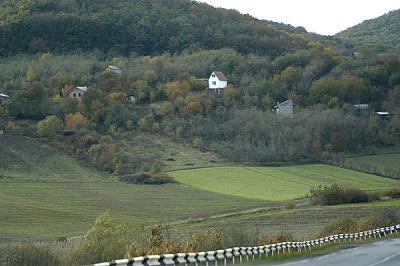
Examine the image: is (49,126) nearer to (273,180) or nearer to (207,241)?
(273,180)

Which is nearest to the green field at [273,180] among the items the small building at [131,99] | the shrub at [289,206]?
the shrub at [289,206]

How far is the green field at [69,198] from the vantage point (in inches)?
1996

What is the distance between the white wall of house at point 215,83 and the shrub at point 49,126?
3771cm

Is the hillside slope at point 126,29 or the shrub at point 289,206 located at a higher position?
the hillside slope at point 126,29

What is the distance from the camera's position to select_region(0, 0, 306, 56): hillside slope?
496 feet

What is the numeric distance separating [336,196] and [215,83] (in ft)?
231

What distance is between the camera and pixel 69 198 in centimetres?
6278

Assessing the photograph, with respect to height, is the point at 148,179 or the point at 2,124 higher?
the point at 2,124

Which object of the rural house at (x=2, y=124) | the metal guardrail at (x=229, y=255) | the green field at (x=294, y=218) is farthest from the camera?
the rural house at (x=2, y=124)

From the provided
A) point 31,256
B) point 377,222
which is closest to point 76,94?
point 377,222

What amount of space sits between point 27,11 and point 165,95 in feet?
156

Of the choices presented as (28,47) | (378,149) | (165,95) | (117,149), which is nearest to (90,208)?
(117,149)

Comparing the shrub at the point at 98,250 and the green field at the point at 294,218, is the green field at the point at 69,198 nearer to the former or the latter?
the green field at the point at 294,218

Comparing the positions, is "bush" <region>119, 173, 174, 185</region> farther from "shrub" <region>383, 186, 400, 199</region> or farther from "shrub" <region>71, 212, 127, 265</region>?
"shrub" <region>71, 212, 127, 265</region>
